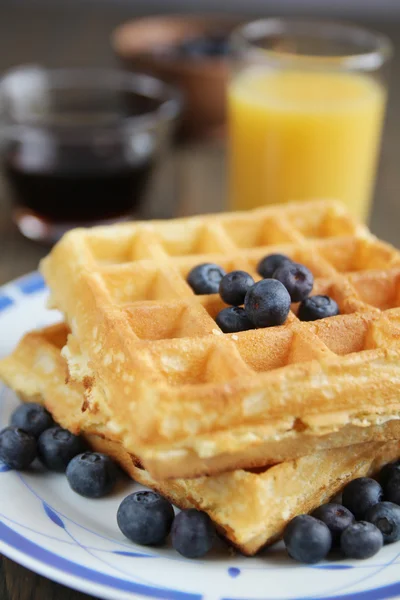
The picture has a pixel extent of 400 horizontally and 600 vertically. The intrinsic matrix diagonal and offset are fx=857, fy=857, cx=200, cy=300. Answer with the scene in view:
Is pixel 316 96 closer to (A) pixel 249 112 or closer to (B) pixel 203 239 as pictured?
(A) pixel 249 112

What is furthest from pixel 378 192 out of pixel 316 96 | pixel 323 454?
pixel 323 454

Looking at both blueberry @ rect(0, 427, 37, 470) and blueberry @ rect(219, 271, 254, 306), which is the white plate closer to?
blueberry @ rect(0, 427, 37, 470)

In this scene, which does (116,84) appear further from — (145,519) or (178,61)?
(145,519)

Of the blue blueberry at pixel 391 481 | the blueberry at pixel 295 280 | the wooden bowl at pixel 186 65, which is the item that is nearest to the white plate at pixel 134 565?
the blue blueberry at pixel 391 481

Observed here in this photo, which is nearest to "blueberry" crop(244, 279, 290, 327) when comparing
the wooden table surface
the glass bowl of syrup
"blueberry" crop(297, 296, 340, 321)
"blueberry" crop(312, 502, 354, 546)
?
"blueberry" crop(297, 296, 340, 321)

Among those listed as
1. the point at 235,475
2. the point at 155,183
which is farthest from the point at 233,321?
the point at 155,183

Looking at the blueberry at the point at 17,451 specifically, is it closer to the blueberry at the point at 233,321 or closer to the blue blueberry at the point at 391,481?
the blueberry at the point at 233,321

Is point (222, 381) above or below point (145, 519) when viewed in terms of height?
above

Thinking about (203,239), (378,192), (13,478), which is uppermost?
(203,239)
